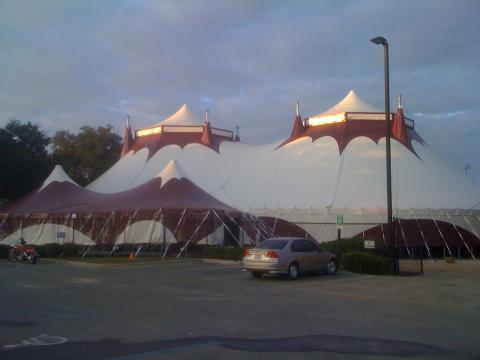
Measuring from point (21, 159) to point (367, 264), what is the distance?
28.2 meters

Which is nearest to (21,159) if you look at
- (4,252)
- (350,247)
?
(4,252)

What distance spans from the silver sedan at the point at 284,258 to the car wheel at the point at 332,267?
0.54 metres

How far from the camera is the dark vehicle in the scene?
25.2m

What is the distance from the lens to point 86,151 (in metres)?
57.9

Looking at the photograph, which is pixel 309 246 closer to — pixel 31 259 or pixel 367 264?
pixel 367 264

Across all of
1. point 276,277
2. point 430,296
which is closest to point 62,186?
point 276,277

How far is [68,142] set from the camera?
5762 cm

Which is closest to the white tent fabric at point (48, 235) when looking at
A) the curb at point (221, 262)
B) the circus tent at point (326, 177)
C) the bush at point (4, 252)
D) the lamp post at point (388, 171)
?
the circus tent at point (326, 177)

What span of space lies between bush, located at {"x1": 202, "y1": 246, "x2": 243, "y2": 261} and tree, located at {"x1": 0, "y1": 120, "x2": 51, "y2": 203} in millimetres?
19076

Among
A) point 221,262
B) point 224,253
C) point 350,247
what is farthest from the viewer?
point 224,253

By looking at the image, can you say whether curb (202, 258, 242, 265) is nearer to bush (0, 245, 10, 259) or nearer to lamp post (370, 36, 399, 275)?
lamp post (370, 36, 399, 275)

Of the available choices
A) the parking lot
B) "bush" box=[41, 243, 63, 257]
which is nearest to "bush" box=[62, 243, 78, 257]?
"bush" box=[41, 243, 63, 257]

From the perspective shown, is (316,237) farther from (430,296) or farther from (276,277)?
(430,296)

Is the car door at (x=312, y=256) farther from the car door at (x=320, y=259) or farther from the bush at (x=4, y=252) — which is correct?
the bush at (x=4, y=252)
